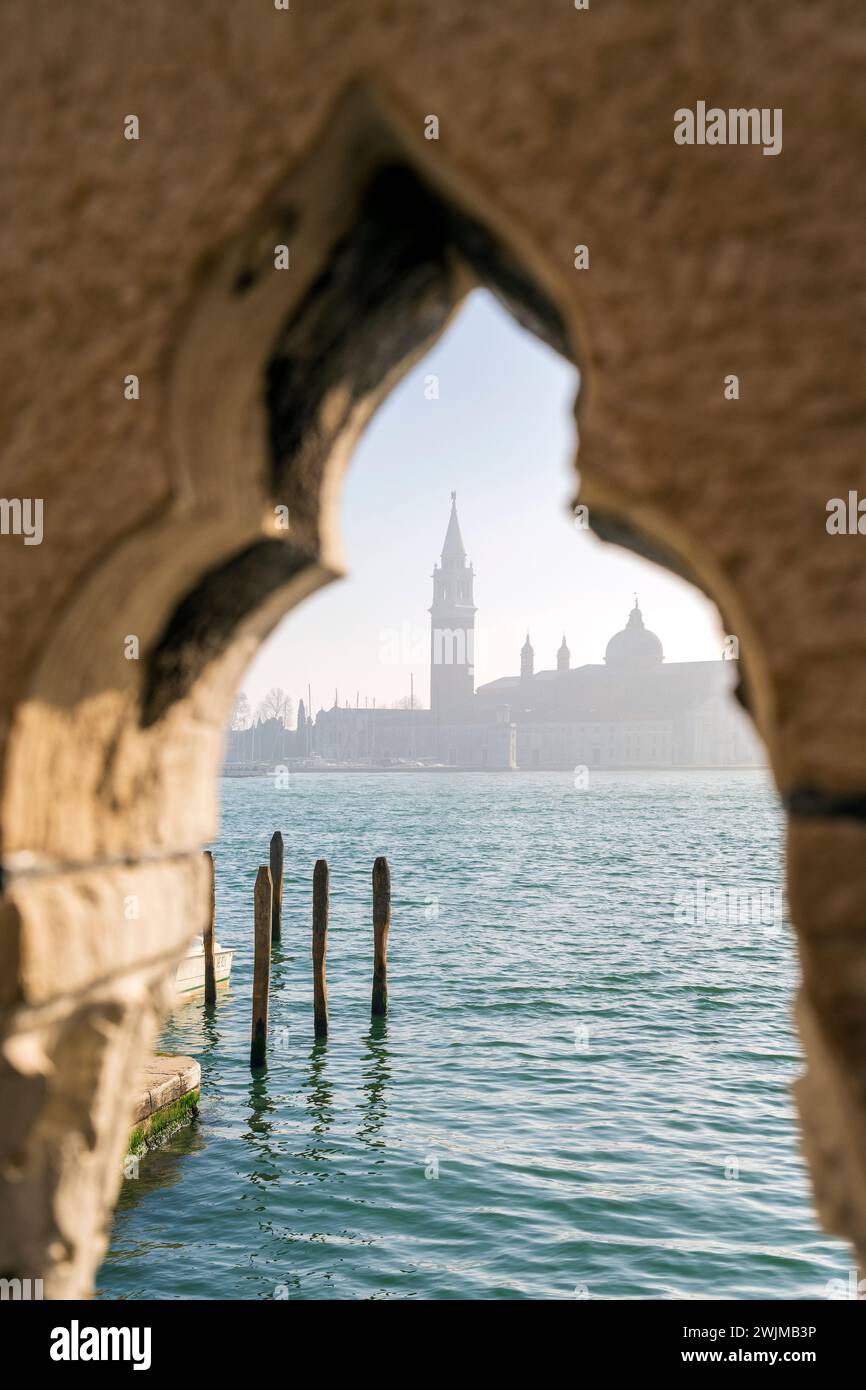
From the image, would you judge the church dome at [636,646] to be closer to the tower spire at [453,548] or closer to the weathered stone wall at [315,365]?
the tower spire at [453,548]

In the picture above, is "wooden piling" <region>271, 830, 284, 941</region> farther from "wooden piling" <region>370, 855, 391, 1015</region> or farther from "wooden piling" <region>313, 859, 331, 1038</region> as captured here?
"wooden piling" <region>313, 859, 331, 1038</region>

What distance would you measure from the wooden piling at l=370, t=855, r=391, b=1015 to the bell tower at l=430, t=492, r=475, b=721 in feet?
323

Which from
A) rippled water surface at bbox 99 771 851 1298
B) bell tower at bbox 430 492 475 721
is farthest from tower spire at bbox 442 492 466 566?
rippled water surface at bbox 99 771 851 1298

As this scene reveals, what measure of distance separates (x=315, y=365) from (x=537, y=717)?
393 ft

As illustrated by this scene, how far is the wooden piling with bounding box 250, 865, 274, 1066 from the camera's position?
13633mm

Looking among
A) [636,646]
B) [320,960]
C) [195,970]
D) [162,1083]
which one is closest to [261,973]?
[320,960]

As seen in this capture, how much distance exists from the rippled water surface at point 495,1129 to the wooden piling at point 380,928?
472 millimetres

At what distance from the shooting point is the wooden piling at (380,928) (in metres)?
16.0

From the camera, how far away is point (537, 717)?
120812mm

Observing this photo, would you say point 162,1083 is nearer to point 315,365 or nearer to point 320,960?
point 320,960
